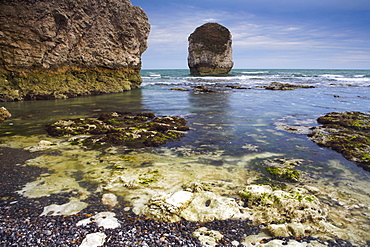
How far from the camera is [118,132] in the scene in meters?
10.6

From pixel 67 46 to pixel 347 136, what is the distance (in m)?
25.9

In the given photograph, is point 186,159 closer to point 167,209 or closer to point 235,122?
point 167,209

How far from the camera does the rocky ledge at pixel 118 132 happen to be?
31.8ft

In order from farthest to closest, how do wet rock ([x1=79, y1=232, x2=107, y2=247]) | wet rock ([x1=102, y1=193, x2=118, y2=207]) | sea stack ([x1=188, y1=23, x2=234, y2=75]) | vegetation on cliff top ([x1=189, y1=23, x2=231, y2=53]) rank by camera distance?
vegetation on cliff top ([x1=189, y1=23, x2=231, y2=53]) < sea stack ([x1=188, y1=23, x2=234, y2=75]) < wet rock ([x1=102, y1=193, x2=118, y2=207]) < wet rock ([x1=79, y1=232, x2=107, y2=247])

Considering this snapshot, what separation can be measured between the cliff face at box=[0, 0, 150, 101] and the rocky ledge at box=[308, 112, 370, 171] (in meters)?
23.7

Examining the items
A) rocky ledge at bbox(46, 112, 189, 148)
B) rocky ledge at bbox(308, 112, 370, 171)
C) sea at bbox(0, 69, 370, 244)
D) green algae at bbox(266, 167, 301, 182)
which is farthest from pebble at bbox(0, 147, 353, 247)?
rocky ledge at bbox(308, 112, 370, 171)

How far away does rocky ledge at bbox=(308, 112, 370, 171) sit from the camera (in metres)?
8.20

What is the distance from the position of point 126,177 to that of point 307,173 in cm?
526

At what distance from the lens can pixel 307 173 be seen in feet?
23.0

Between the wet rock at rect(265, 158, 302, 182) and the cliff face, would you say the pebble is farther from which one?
the cliff face

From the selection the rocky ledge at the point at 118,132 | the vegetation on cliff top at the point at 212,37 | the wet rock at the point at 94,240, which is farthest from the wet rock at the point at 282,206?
the vegetation on cliff top at the point at 212,37

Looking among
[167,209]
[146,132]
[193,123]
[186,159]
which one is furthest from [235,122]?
[167,209]

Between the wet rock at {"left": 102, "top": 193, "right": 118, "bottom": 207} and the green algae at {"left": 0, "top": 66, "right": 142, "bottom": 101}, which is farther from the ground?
the green algae at {"left": 0, "top": 66, "right": 142, "bottom": 101}

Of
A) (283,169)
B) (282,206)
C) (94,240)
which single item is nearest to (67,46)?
(283,169)
